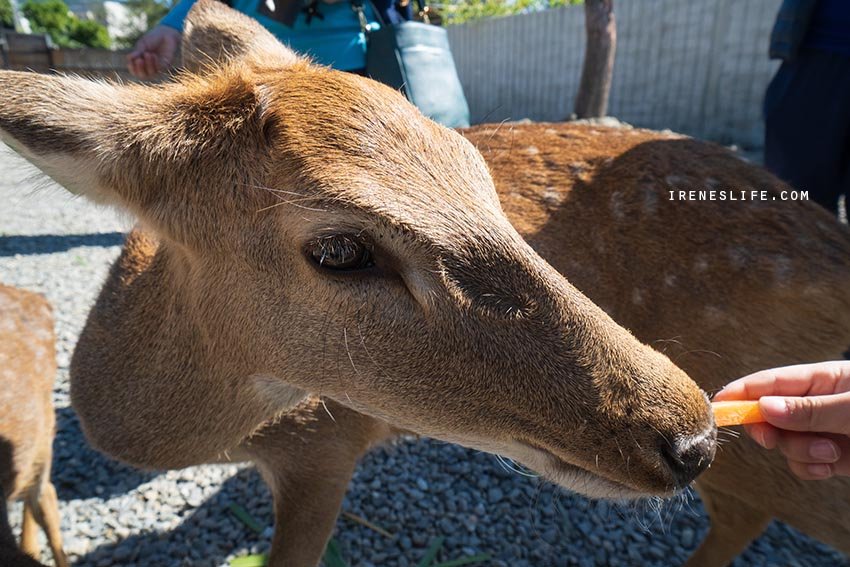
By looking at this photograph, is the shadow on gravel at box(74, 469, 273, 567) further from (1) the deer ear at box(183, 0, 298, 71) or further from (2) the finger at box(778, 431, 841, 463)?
(2) the finger at box(778, 431, 841, 463)

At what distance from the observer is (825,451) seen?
161 cm

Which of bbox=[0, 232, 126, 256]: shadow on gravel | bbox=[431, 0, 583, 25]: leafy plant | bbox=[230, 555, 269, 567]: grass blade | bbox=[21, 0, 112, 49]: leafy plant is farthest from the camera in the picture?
bbox=[21, 0, 112, 49]: leafy plant

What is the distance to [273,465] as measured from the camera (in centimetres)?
248

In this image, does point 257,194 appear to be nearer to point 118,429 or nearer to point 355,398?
point 355,398

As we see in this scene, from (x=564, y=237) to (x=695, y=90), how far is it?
1207 cm

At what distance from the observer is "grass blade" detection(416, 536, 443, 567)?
302cm

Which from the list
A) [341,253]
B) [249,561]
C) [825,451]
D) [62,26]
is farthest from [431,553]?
[62,26]

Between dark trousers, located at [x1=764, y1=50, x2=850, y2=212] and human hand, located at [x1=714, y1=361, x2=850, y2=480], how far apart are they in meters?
1.88

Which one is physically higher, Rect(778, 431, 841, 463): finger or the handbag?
the handbag

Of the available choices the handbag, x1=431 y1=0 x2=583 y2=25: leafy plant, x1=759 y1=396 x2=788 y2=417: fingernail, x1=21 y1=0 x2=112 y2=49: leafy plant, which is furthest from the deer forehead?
x1=21 y1=0 x2=112 y2=49: leafy plant

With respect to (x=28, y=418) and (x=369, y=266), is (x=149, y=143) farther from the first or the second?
(x=28, y=418)

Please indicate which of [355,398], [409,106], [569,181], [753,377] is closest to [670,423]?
[753,377]

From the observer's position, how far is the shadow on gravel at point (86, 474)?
349 cm

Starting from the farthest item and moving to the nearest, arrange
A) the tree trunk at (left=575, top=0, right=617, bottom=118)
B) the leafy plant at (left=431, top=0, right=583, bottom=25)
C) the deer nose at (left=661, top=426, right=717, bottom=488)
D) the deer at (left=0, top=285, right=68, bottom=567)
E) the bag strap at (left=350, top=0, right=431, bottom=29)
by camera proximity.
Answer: the leafy plant at (left=431, top=0, right=583, bottom=25), the tree trunk at (left=575, top=0, right=617, bottom=118), the bag strap at (left=350, top=0, right=431, bottom=29), the deer at (left=0, top=285, right=68, bottom=567), the deer nose at (left=661, top=426, right=717, bottom=488)
